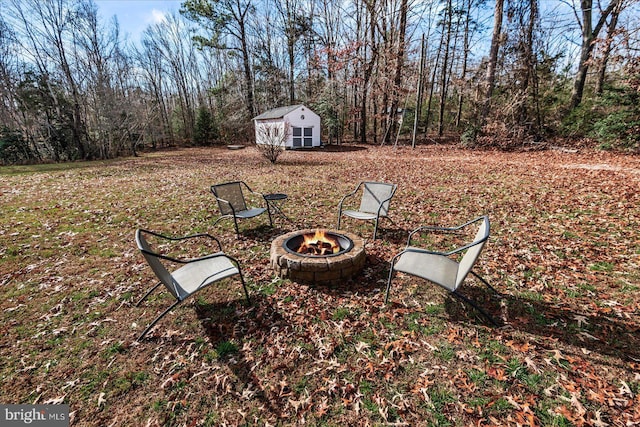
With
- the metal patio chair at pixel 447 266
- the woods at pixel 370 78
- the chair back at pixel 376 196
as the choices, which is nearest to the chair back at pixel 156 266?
the metal patio chair at pixel 447 266

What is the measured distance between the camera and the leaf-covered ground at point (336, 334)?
2238 millimetres

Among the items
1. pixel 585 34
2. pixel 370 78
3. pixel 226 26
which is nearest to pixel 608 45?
pixel 585 34

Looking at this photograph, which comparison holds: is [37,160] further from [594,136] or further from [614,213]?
[594,136]

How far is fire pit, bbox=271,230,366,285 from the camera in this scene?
373 centimetres

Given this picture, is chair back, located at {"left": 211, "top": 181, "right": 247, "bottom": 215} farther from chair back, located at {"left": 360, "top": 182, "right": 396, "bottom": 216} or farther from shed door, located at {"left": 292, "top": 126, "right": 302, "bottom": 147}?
shed door, located at {"left": 292, "top": 126, "right": 302, "bottom": 147}

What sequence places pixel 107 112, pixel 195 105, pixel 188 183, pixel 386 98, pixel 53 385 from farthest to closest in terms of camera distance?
pixel 195 105, pixel 386 98, pixel 107 112, pixel 188 183, pixel 53 385

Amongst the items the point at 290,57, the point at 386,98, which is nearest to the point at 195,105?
the point at 290,57

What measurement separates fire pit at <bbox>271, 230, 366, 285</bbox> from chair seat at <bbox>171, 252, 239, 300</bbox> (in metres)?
0.79

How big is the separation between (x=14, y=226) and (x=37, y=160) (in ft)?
54.1

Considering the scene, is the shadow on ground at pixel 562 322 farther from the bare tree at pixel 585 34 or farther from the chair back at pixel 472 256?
the bare tree at pixel 585 34

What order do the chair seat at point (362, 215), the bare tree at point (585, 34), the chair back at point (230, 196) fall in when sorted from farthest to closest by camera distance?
the bare tree at point (585, 34) → the chair back at point (230, 196) → the chair seat at point (362, 215)

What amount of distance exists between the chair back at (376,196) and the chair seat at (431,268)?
5.90 feet

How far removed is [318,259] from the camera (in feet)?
12.3

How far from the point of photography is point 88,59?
18.6m
